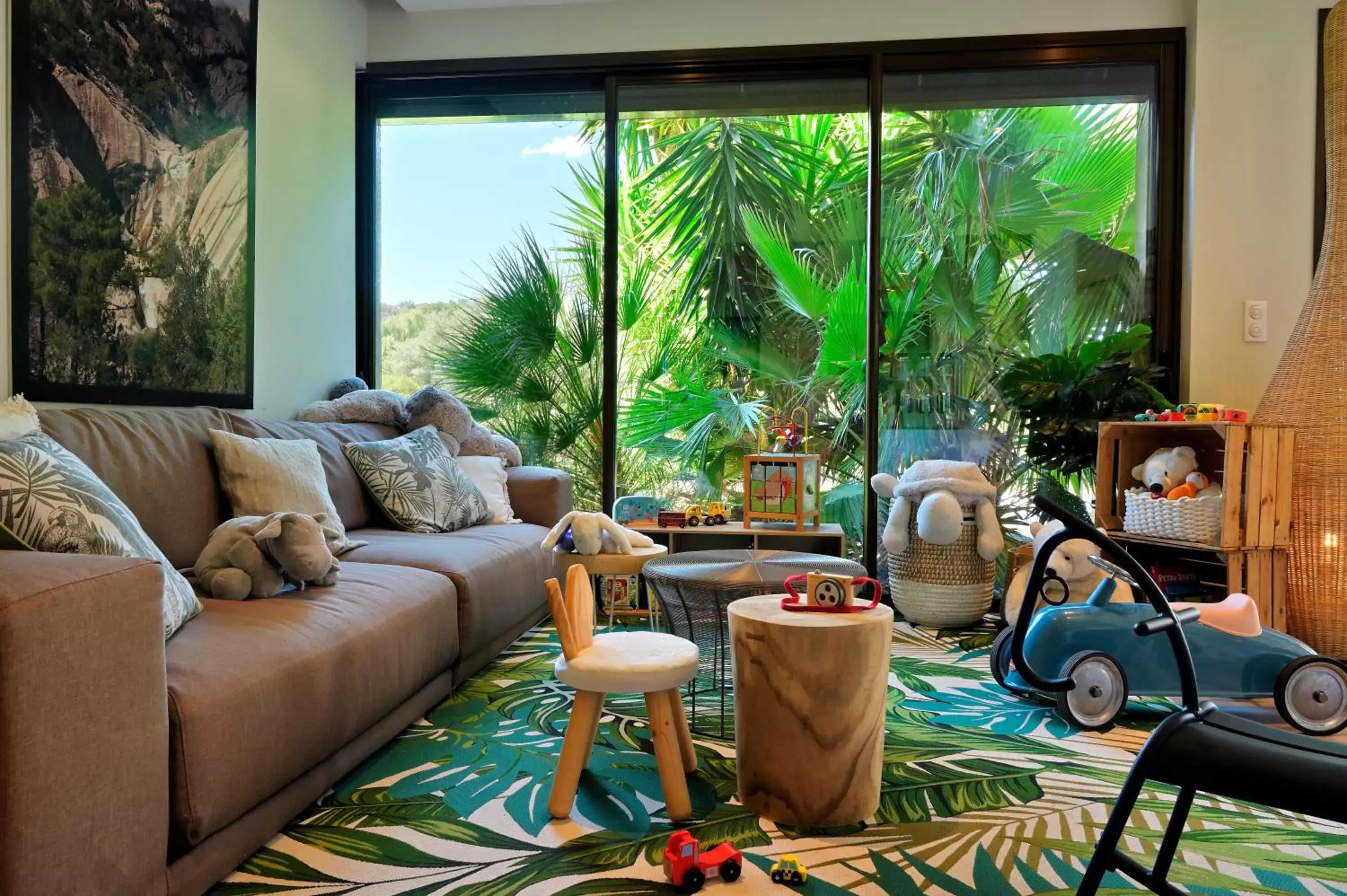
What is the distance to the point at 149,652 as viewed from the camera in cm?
124

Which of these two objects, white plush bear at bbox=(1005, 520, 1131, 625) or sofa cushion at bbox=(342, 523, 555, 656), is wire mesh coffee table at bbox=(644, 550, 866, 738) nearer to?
sofa cushion at bbox=(342, 523, 555, 656)

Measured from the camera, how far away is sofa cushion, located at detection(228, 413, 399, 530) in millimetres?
2715

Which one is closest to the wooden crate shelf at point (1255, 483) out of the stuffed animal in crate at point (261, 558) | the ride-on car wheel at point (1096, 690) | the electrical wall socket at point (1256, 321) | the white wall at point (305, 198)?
the electrical wall socket at point (1256, 321)

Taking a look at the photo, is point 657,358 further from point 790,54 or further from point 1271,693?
point 1271,693

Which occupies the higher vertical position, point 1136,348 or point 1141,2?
point 1141,2

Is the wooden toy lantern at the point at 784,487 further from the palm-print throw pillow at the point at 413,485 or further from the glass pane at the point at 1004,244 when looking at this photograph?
the palm-print throw pillow at the point at 413,485

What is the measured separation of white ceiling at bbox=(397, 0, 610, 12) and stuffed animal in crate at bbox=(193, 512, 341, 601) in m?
2.71

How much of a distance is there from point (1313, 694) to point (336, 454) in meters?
2.96

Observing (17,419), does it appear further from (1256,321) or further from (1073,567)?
(1256,321)

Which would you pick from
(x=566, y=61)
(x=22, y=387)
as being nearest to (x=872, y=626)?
(x=22, y=387)

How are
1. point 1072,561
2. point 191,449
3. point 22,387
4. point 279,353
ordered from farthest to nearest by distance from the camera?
point 279,353 < point 1072,561 < point 191,449 < point 22,387

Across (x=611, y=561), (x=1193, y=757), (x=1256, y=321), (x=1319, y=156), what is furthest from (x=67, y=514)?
(x=1319, y=156)

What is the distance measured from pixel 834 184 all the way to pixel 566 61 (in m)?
1.29

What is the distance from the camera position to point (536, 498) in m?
3.48
